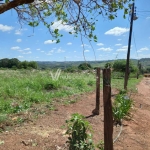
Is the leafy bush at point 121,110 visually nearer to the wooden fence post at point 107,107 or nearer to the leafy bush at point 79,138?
the leafy bush at point 79,138

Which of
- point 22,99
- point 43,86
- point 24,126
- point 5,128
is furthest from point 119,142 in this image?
point 43,86

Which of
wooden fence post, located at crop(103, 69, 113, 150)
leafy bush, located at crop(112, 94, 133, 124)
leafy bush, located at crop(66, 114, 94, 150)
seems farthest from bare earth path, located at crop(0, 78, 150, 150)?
wooden fence post, located at crop(103, 69, 113, 150)

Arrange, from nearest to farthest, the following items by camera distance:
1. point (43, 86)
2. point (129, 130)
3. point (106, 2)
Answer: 1. point (106, 2)
2. point (129, 130)
3. point (43, 86)

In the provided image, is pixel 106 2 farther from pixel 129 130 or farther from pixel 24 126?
pixel 129 130

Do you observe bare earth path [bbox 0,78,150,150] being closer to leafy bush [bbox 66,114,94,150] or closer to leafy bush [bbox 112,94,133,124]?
leafy bush [bbox 112,94,133,124]

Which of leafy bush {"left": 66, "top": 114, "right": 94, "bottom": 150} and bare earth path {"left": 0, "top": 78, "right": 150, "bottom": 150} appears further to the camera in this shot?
bare earth path {"left": 0, "top": 78, "right": 150, "bottom": 150}

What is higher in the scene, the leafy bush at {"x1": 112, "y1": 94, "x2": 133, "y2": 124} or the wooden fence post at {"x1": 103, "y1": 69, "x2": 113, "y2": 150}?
the wooden fence post at {"x1": 103, "y1": 69, "x2": 113, "y2": 150}

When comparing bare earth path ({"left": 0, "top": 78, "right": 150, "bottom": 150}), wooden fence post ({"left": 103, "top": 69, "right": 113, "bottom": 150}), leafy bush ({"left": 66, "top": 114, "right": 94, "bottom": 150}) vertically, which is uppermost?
wooden fence post ({"left": 103, "top": 69, "right": 113, "bottom": 150})

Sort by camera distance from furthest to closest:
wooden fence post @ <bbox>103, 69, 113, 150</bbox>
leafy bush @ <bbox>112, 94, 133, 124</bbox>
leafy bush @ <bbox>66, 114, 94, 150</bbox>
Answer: leafy bush @ <bbox>112, 94, 133, 124</bbox>
leafy bush @ <bbox>66, 114, 94, 150</bbox>
wooden fence post @ <bbox>103, 69, 113, 150</bbox>

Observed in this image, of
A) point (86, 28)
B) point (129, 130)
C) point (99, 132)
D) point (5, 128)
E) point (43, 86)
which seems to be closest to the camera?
point (86, 28)

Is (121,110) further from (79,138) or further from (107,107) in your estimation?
(107,107)

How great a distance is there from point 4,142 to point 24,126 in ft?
3.63

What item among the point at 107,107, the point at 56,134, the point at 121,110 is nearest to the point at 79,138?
the point at 107,107

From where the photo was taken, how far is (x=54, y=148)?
448cm
